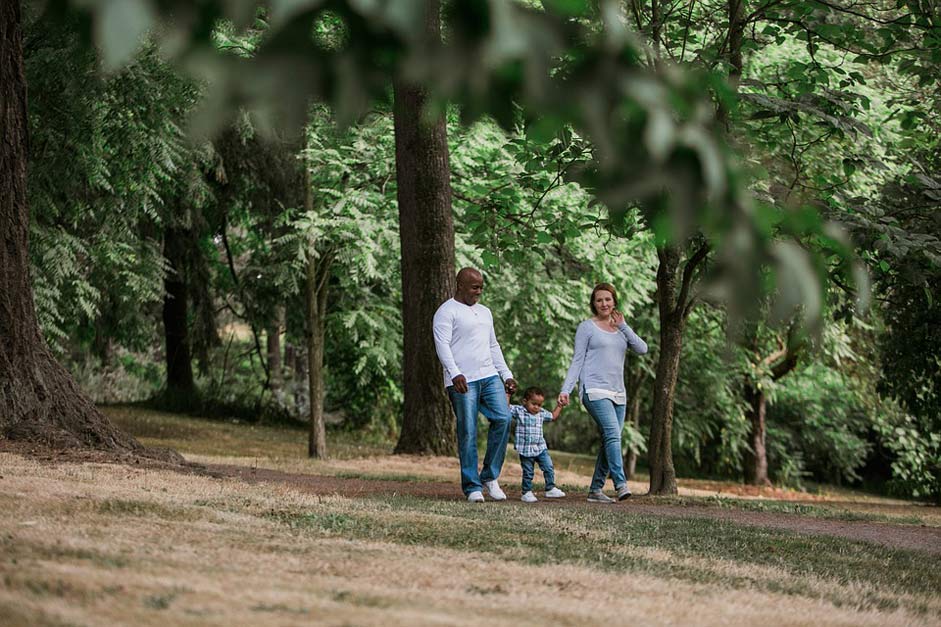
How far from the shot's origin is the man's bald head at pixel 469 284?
35.4 feet

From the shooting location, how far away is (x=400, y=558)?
6320 mm

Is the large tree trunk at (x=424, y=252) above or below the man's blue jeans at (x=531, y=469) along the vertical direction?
above

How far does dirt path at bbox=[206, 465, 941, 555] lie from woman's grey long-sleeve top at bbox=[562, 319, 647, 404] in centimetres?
119

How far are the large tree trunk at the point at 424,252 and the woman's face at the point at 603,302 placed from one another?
5494mm

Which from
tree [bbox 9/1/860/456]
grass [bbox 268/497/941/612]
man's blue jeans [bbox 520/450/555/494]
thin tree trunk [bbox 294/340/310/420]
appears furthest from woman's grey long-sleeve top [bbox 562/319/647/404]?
thin tree trunk [bbox 294/340/310/420]

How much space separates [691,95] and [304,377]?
99.0 feet

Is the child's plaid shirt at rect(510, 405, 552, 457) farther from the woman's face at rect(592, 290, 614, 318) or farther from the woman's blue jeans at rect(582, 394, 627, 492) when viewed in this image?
the woman's face at rect(592, 290, 614, 318)

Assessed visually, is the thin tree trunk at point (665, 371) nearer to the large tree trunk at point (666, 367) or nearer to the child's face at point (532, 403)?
the large tree trunk at point (666, 367)

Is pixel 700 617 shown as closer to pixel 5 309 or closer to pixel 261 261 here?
pixel 5 309

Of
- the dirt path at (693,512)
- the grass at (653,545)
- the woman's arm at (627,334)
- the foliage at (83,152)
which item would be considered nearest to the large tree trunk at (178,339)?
the foliage at (83,152)

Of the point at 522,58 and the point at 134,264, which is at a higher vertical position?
the point at 134,264

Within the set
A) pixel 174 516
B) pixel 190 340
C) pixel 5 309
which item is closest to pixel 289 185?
pixel 190 340

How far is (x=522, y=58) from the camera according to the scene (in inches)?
91.8

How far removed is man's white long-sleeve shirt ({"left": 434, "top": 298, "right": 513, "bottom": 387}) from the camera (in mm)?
10758
